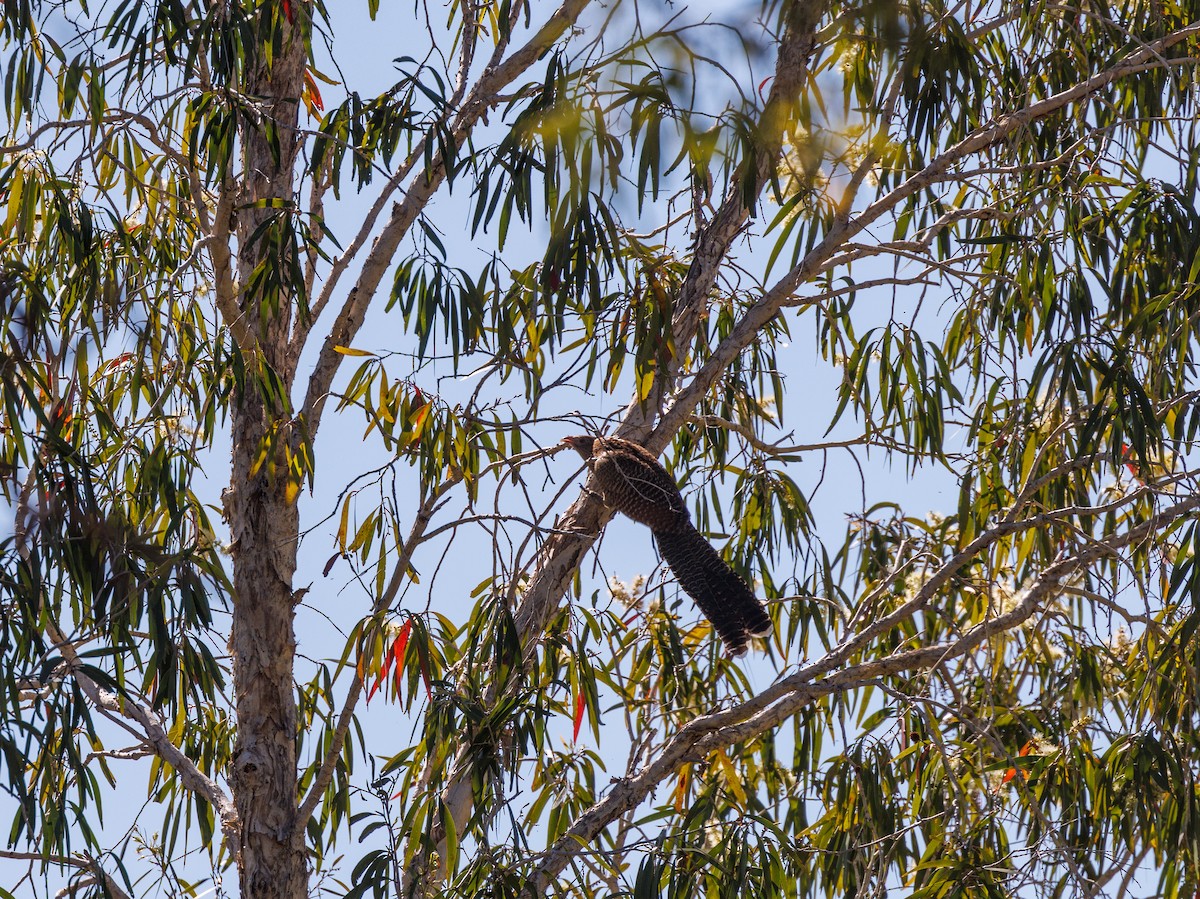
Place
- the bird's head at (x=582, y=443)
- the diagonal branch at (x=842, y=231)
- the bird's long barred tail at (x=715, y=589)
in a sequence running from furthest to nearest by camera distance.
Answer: the bird's head at (x=582, y=443) < the bird's long barred tail at (x=715, y=589) < the diagonal branch at (x=842, y=231)

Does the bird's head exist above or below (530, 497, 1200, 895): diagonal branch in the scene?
above

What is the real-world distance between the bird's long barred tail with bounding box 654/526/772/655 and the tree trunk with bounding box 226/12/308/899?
3.16ft

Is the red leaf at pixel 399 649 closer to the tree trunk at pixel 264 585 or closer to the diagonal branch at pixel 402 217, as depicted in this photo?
the tree trunk at pixel 264 585

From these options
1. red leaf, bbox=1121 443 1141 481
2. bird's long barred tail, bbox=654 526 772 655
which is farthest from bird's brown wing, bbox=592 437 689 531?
red leaf, bbox=1121 443 1141 481

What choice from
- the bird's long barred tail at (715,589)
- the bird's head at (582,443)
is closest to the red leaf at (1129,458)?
the bird's long barred tail at (715,589)

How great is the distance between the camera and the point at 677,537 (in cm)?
351

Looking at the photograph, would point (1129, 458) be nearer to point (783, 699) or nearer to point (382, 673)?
point (783, 699)

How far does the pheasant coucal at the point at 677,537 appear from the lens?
329cm

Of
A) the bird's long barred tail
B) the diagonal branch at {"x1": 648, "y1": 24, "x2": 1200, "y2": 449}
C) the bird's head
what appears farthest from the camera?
the bird's head

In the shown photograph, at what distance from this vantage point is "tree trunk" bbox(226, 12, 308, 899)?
3.27 meters

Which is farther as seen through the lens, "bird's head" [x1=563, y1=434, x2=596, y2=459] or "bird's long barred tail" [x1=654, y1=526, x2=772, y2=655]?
"bird's head" [x1=563, y1=434, x2=596, y2=459]

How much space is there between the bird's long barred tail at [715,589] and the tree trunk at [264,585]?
0.96 meters

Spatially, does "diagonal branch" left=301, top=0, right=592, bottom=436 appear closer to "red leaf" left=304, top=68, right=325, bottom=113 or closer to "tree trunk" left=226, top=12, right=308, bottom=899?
"tree trunk" left=226, top=12, right=308, bottom=899

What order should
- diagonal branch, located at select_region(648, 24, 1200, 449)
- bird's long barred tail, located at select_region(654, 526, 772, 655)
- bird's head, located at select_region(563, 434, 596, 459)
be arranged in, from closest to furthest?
diagonal branch, located at select_region(648, 24, 1200, 449), bird's long barred tail, located at select_region(654, 526, 772, 655), bird's head, located at select_region(563, 434, 596, 459)
